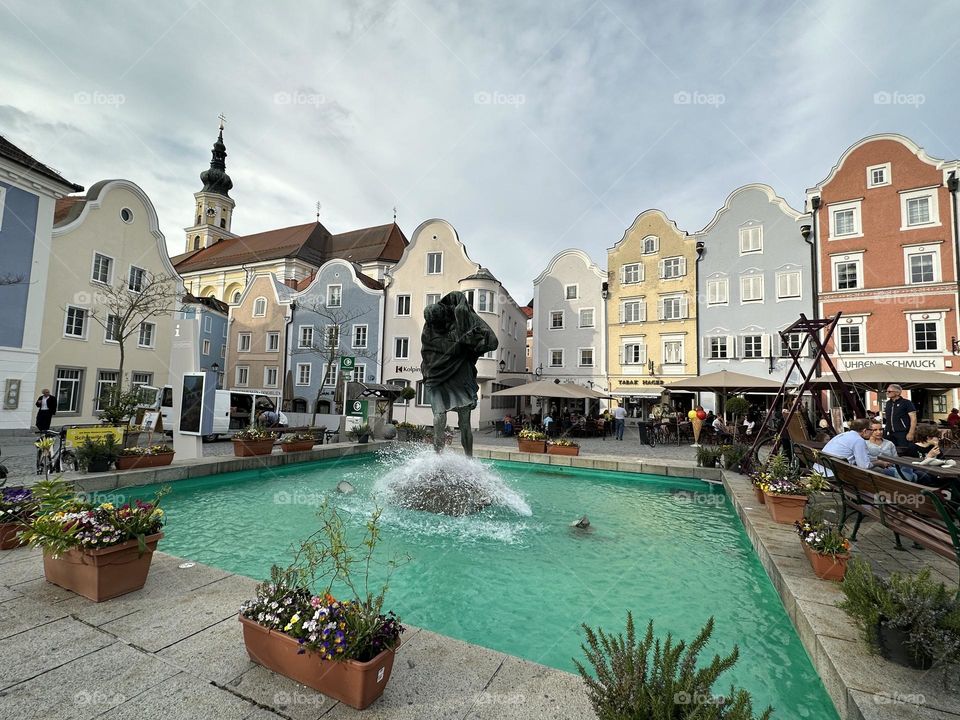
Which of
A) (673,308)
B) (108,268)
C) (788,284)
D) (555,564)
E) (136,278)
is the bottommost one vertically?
(555,564)

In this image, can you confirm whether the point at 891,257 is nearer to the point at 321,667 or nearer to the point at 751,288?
the point at 751,288

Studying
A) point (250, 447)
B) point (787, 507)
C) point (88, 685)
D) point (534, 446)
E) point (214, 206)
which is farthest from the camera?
point (214, 206)

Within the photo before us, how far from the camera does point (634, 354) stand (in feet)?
106

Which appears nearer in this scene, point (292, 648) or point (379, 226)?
point (292, 648)

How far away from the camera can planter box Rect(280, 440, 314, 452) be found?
13.5 metres

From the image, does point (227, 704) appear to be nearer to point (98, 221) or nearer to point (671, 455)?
point (671, 455)

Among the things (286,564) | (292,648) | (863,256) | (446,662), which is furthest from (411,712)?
(863,256)

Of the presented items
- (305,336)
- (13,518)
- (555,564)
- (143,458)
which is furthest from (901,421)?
(305,336)

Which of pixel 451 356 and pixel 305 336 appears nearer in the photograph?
pixel 451 356

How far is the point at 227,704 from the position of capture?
2.63 metres

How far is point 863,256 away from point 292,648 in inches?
1348

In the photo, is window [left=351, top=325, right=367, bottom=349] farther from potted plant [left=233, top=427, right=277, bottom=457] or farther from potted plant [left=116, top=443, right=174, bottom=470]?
potted plant [left=116, top=443, right=174, bottom=470]

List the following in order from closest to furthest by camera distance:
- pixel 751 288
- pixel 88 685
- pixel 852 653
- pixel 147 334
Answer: pixel 88 685 → pixel 852 653 → pixel 751 288 → pixel 147 334

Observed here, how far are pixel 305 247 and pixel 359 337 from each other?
873 inches
